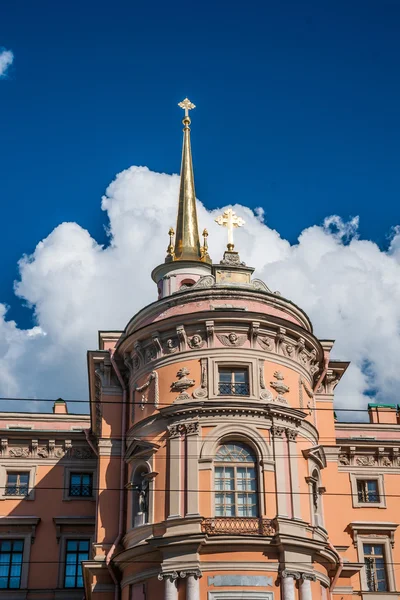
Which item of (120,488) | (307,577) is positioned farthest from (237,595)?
(120,488)

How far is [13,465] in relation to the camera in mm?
38688

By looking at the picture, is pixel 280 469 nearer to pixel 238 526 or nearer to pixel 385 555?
pixel 238 526

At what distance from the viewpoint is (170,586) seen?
26.7 metres

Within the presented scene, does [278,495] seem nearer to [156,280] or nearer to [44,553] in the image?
[44,553]

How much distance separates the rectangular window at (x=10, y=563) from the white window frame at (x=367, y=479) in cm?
1470

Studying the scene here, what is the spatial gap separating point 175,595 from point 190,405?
6.19 m

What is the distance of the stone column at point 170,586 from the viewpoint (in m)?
26.5

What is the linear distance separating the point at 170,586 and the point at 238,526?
2805 mm

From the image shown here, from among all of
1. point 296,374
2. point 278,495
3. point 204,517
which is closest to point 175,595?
point 204,517

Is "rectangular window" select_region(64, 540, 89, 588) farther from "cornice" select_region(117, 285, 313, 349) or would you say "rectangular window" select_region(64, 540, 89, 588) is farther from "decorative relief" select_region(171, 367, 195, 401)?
"decorative relief" select_region(171, 367, 195, 401)

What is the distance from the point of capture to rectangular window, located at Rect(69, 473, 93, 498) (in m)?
38.4

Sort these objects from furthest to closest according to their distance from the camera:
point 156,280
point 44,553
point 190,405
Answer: point 156,280
point 44,553
point 190,405

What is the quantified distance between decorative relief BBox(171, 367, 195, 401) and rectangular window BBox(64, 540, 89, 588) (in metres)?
11.2

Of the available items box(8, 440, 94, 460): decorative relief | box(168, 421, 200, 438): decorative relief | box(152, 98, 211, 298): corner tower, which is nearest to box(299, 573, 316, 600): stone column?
box(168, 421, 200, 438): decorative relief
